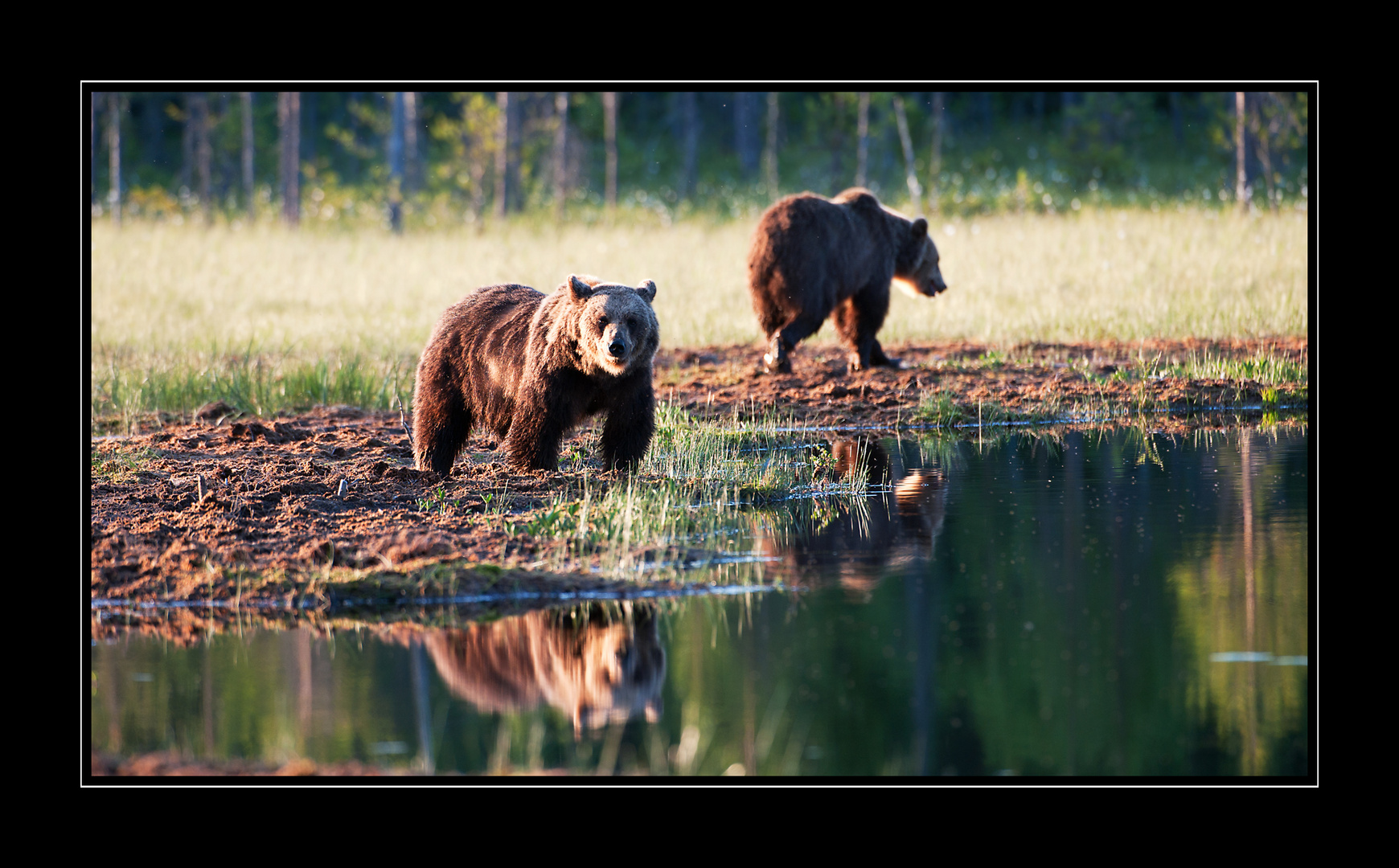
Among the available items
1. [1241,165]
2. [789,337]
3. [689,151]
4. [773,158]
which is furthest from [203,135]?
[789,337]

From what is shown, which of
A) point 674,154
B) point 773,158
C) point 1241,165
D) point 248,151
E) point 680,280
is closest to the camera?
point 680,280

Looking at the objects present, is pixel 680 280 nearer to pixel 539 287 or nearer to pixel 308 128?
pixel 539 287

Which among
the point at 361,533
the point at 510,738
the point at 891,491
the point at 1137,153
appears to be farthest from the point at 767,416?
the point at 1137,153

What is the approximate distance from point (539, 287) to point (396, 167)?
34.1ft

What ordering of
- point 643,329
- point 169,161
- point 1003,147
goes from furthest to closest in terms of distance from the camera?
point 169,161 < point 1003,147 < point 643,329

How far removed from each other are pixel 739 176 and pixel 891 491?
3394 centimetres

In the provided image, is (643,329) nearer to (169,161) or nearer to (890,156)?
(890,156)

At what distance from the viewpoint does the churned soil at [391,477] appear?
6141 mm

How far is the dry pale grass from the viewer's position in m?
14.7

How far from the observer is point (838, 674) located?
5.09m

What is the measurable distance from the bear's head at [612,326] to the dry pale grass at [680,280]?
667 cm

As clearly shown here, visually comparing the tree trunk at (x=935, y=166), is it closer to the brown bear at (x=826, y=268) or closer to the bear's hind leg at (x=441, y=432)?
the brown bear at (x=826, y=268)

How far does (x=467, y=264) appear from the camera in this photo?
2038 centimetres

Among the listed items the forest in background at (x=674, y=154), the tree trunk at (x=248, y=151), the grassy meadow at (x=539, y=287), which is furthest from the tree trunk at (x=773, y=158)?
the tree trunk at (x=248, y=151)
